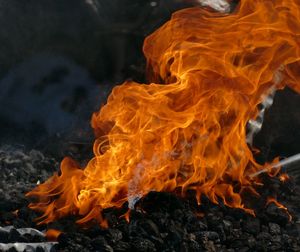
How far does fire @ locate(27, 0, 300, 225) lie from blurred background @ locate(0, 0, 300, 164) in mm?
1000

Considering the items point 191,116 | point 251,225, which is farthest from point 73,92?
point 251,225

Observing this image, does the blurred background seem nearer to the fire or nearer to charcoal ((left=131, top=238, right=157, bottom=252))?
the fire

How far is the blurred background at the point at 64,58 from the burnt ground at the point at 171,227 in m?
1.58

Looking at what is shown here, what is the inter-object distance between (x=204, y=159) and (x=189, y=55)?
3.94 feet

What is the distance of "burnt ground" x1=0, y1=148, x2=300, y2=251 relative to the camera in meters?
5.68

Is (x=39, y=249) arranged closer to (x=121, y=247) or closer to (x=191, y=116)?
(x=121, y=247)

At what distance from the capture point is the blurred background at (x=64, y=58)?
8.44m

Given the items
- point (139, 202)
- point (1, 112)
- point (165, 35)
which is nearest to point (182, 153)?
point (139, 202)

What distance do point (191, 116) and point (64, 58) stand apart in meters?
2.81

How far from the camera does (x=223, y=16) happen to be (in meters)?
7.41

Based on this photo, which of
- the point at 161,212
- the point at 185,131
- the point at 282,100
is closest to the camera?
the point at 161,212

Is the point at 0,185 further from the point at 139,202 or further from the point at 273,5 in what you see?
the point at 273,5

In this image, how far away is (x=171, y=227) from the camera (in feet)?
19.5

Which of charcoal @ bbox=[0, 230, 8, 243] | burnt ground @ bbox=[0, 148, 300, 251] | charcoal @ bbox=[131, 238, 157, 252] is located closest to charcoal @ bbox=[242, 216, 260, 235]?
burnt ground @ bbox=[0, 148, 300, 251]
